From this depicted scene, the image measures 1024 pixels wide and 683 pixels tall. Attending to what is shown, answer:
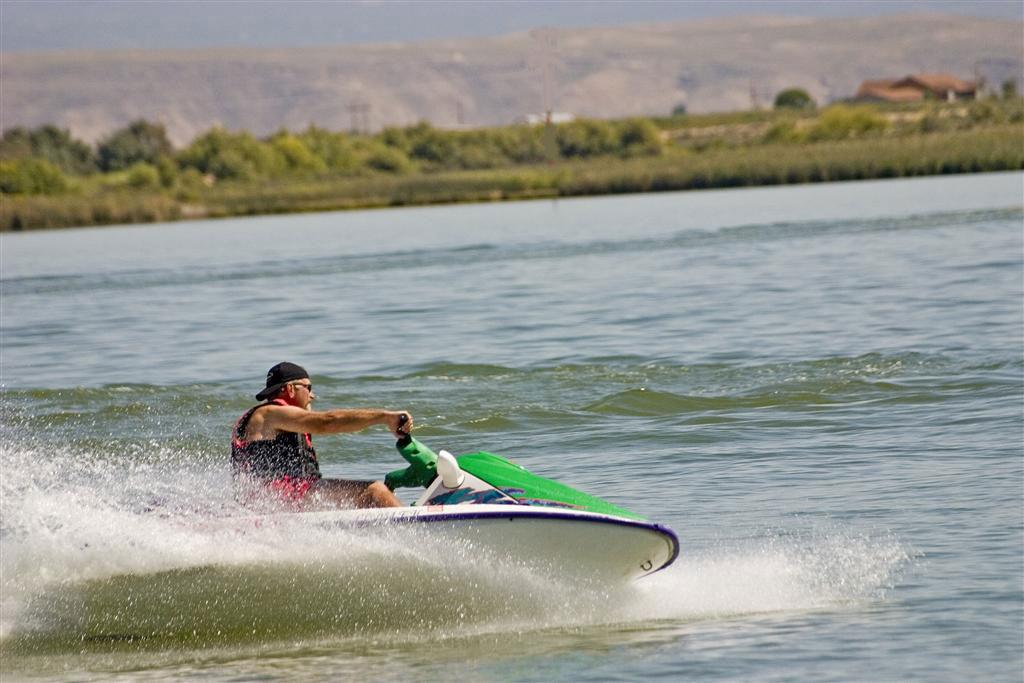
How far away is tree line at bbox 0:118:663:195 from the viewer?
9144 cm

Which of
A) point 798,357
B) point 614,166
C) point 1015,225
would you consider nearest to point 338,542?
point 798,357

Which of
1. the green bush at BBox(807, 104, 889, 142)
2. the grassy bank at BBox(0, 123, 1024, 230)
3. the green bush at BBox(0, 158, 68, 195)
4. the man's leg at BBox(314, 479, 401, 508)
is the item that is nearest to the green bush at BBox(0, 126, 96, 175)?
the green bush at BBox(0, 158, 68, 195)

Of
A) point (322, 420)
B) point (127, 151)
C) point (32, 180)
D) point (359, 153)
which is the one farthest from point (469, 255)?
point (127, 151)

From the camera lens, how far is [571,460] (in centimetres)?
1293

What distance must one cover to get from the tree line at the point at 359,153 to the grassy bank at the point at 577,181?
7.18 metres

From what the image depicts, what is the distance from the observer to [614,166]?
259 feet

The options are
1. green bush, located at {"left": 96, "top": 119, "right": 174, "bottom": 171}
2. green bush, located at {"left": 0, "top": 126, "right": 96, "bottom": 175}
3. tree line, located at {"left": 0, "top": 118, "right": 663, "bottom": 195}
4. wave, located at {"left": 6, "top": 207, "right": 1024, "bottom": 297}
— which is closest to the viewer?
wave, located at {"left": 6, "top": 207, "right": 1024, "bottom": 297}

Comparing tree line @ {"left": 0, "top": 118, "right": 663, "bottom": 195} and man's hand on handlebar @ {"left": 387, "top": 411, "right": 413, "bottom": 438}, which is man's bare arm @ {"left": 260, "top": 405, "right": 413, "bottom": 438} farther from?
tree line @ {"left": 0, "top": 118, "right": 663, "bottom": 195}

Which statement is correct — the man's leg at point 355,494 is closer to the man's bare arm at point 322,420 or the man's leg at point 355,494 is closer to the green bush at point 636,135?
the man's bare arm at point 322,420

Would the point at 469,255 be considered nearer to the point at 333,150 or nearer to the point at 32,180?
the point at 32,180

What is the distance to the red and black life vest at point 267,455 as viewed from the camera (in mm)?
8500

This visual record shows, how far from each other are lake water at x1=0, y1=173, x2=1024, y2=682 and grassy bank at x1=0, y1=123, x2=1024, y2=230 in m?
28.4

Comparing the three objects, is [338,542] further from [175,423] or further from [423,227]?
[423,227]

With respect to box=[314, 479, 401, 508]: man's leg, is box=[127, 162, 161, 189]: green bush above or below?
below
